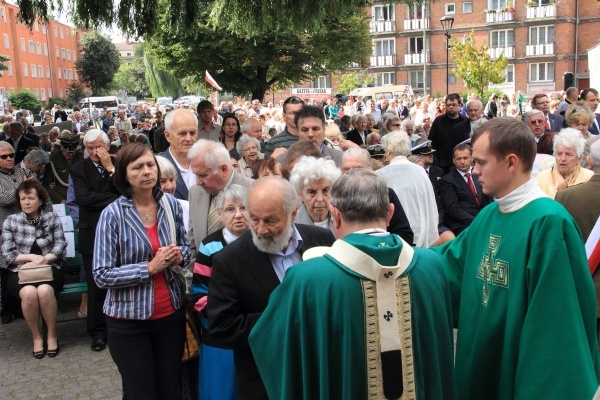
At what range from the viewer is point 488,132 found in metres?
3.01

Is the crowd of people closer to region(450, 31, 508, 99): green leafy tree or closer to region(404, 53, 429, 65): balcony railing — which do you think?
region(450, 31, 508, 99): green leafy tree

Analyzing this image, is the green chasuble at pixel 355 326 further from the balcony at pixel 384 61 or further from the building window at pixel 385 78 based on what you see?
the building window at pixel 385 78

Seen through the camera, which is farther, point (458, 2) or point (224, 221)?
point (458, 2)

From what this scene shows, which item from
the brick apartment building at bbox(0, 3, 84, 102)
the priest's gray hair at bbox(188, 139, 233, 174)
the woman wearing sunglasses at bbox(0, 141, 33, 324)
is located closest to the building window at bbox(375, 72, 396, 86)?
the brick apartment building at bbox(0, 3, 84, 102)

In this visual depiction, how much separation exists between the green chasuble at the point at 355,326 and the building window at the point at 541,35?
→ 56.9 metres

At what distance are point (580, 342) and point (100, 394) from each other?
413 centimetres

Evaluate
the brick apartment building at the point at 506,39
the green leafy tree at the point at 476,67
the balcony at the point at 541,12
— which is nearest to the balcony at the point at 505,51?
the brick apartment building at the point at 506,39

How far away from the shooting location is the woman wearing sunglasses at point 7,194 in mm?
7266

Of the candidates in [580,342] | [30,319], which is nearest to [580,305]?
[580,342]

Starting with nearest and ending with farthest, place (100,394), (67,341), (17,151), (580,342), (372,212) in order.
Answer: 1. (372,212)
2. (580,342)
3. (100,394)
4. (67,341)
5. (17,151)

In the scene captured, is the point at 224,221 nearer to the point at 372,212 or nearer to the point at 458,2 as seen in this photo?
the point at 372,212

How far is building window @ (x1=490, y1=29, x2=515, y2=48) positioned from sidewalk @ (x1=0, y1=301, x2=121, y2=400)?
5480 cm

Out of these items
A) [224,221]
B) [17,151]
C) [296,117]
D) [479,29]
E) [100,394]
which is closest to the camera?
[224,221]

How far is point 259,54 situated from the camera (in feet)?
57.0
